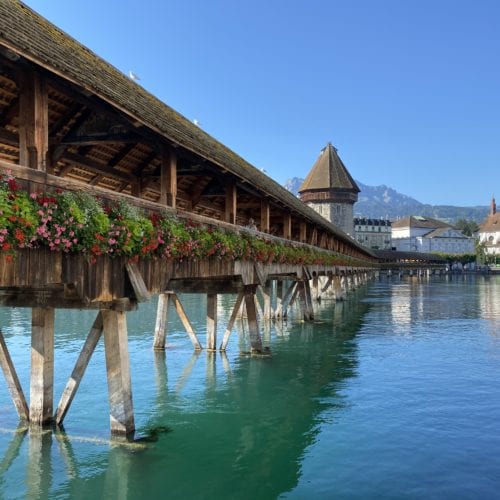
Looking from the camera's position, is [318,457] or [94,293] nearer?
[94,293]

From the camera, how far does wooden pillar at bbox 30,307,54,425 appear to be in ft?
31.6

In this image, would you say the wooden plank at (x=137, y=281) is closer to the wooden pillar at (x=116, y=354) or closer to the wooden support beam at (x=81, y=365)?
the wooden pillar at (x=116, y=354)

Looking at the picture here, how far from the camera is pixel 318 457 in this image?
367 inches

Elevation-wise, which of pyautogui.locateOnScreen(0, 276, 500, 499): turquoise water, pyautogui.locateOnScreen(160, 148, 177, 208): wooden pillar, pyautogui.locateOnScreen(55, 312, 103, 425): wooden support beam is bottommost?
pyautogui.locateOnScreen(0, 276, 500, 499): turquoise water

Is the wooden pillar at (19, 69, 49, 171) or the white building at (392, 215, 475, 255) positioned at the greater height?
the white building at (392, 215, 475, 255)

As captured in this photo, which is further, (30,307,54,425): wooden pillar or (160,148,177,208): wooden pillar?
(160,148,177,208): wooden pillar

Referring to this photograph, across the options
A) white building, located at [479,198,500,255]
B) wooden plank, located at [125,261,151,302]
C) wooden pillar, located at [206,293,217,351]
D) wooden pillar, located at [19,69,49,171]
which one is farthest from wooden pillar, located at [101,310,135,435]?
white building, located at [479,198,500,255]

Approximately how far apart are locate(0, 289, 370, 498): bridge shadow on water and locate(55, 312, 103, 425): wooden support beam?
1.46ft

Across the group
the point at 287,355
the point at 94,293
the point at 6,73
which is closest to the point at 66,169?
the point at 6,73

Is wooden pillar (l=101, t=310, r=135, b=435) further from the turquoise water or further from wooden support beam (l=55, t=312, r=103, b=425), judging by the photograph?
the turquoise water

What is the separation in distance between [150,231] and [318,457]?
477 cm

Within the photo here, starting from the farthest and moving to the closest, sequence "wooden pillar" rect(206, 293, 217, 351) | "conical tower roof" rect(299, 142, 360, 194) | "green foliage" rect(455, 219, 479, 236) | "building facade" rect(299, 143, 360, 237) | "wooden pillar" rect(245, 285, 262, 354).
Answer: "green foliage" rect(455, 219, 479, 236)
"conical tower roof" rect(299, 142, 360, 194)
"building facade" rect(299, 143, 360, 237)
"wooden pillar" rect(206, 293, 217, 351)
"wooden pillar" rect(245, 285, 262, 354)

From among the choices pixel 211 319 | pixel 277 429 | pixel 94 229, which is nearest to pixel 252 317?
pixel 211 319

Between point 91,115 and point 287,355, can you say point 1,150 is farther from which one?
point 287,355
